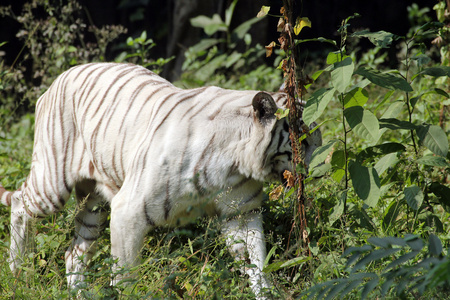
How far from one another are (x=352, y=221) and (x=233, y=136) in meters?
0.80

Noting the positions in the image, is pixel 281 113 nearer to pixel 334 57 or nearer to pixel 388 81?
pixel 334 57

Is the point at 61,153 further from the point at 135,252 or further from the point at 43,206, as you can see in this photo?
the point at 135,252

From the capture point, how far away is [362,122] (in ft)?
7.72

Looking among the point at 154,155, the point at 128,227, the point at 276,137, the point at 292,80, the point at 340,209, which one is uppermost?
the point at 292,80

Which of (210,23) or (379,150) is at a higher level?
(379,150)

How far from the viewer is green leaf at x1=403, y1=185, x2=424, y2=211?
2555 mm

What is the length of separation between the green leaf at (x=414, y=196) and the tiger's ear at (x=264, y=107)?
0.75m

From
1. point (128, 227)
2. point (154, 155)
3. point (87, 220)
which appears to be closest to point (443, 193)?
point (154, 155)

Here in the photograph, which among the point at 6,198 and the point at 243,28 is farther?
the point at 243,28

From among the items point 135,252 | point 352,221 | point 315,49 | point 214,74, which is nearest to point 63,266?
point 135,252

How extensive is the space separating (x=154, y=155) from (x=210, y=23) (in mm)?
4385

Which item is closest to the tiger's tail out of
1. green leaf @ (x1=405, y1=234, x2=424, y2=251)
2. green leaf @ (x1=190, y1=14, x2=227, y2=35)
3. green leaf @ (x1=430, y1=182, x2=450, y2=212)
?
green leaf @ (x1=430, y1=182, x2=450, y2=212)

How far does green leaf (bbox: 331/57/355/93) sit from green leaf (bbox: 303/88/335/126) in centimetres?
7

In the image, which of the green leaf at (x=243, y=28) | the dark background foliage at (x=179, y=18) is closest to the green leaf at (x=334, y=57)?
the green leaf at (x=243, y=28)
